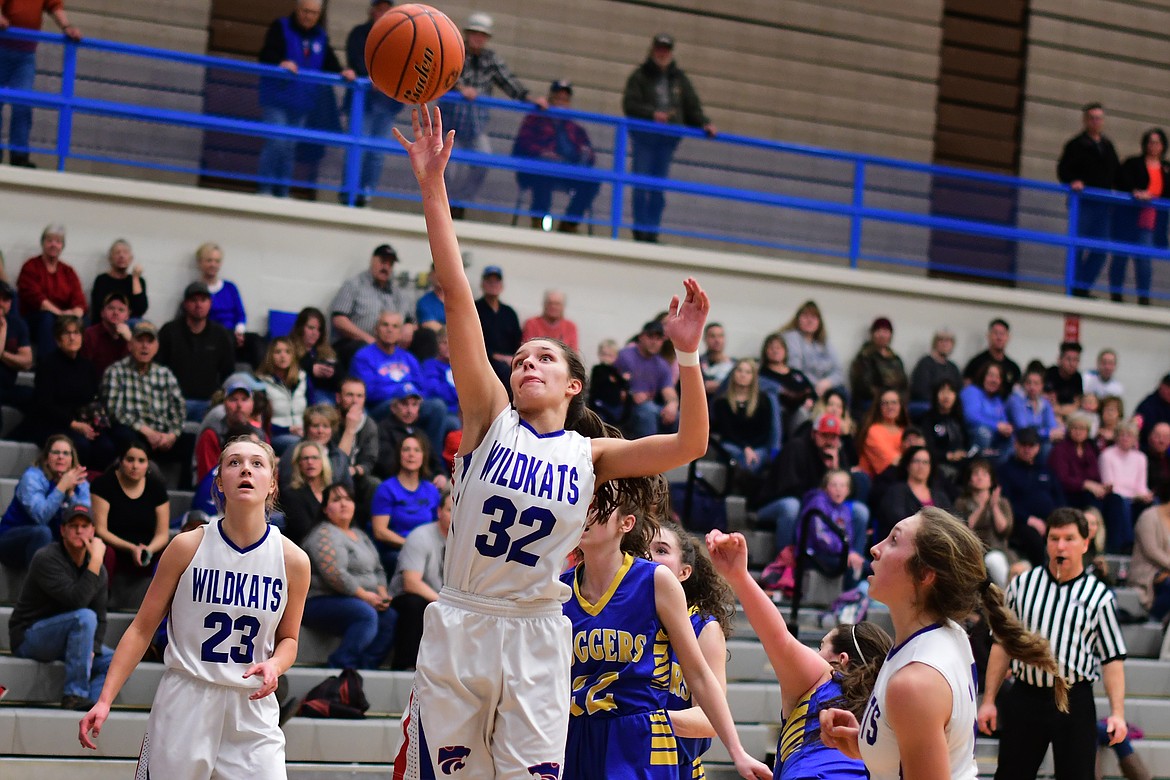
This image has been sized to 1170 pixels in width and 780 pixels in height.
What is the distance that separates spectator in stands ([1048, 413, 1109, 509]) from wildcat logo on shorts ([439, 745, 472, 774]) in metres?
8.94

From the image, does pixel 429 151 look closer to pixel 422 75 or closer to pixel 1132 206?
pixel 422 75

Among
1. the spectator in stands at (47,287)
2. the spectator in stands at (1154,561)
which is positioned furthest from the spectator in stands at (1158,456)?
the spectator in stands at (47,287)

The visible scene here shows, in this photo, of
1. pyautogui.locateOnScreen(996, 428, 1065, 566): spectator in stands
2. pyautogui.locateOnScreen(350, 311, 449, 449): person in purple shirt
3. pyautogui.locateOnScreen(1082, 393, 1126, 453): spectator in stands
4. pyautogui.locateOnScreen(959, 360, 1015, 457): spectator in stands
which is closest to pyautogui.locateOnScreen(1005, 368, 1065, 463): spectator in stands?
pyautogui.locateOnScreen(959, 360, 1015, 457): spectator in stands

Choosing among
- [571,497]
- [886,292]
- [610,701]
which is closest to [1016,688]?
[610,701]

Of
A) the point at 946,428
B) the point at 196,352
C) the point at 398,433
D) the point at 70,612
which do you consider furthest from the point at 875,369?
the point at 70,612

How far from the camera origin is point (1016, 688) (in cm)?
667

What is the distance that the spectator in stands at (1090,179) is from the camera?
45.2 ft

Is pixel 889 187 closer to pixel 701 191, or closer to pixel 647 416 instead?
pixel 701 191

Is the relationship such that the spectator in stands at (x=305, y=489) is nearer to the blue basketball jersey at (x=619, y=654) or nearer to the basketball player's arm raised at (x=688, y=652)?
the blue basketball jersey at (x=619, y=654)

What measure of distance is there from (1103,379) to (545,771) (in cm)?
1125

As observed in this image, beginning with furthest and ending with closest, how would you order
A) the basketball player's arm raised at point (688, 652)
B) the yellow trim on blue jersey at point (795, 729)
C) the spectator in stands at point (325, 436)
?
the spectator in stands at point (325, 436) < the basketball player's arm raised at point (688, 652) < the yellow trim on blue jersey at point (795, 729)

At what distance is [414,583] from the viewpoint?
8.01 m

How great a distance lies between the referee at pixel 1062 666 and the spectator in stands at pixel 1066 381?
19.6 ft

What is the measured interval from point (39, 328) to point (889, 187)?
8.20 m
